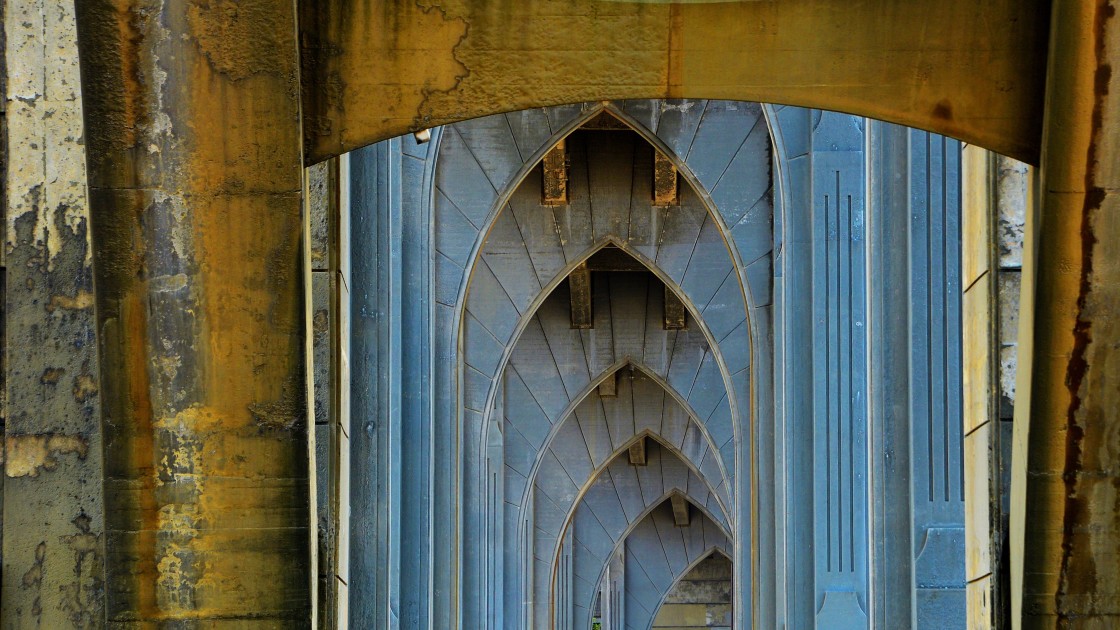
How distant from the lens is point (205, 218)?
144 inches

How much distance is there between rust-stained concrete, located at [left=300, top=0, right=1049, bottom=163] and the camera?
3.83 m

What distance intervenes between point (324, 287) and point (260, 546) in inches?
62.0

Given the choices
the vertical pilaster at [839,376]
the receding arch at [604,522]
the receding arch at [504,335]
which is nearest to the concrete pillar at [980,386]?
the vertical pilaster at [839,376]

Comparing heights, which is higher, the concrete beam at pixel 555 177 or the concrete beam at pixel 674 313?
the concrete beam at pixel 555 177

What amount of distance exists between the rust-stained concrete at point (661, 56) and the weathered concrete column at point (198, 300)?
20cm

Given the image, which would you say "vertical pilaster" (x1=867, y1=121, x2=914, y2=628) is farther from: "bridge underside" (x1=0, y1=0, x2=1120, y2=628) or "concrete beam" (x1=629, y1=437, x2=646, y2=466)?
"concrete beam" (x1=629, y1=437, x2=646, y2=466)

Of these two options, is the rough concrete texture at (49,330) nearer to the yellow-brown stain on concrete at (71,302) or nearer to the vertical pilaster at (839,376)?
the yellow-brown stain on concrete at (71,302)

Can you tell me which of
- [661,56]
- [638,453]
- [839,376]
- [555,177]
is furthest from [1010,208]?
[638,453]

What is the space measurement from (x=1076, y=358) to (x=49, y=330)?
9.51 feet

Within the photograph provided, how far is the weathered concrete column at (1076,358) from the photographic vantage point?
3.68m

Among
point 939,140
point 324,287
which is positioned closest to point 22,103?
point 324,287

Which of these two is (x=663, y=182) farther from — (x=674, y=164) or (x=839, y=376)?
(x=839, y=376)

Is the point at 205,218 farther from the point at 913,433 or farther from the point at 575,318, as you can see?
the point at 575,318

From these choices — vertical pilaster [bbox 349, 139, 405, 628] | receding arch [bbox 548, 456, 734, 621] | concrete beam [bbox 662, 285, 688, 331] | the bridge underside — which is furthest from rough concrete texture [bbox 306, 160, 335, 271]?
receding arch [bbox 548, 456, 734, 621]
